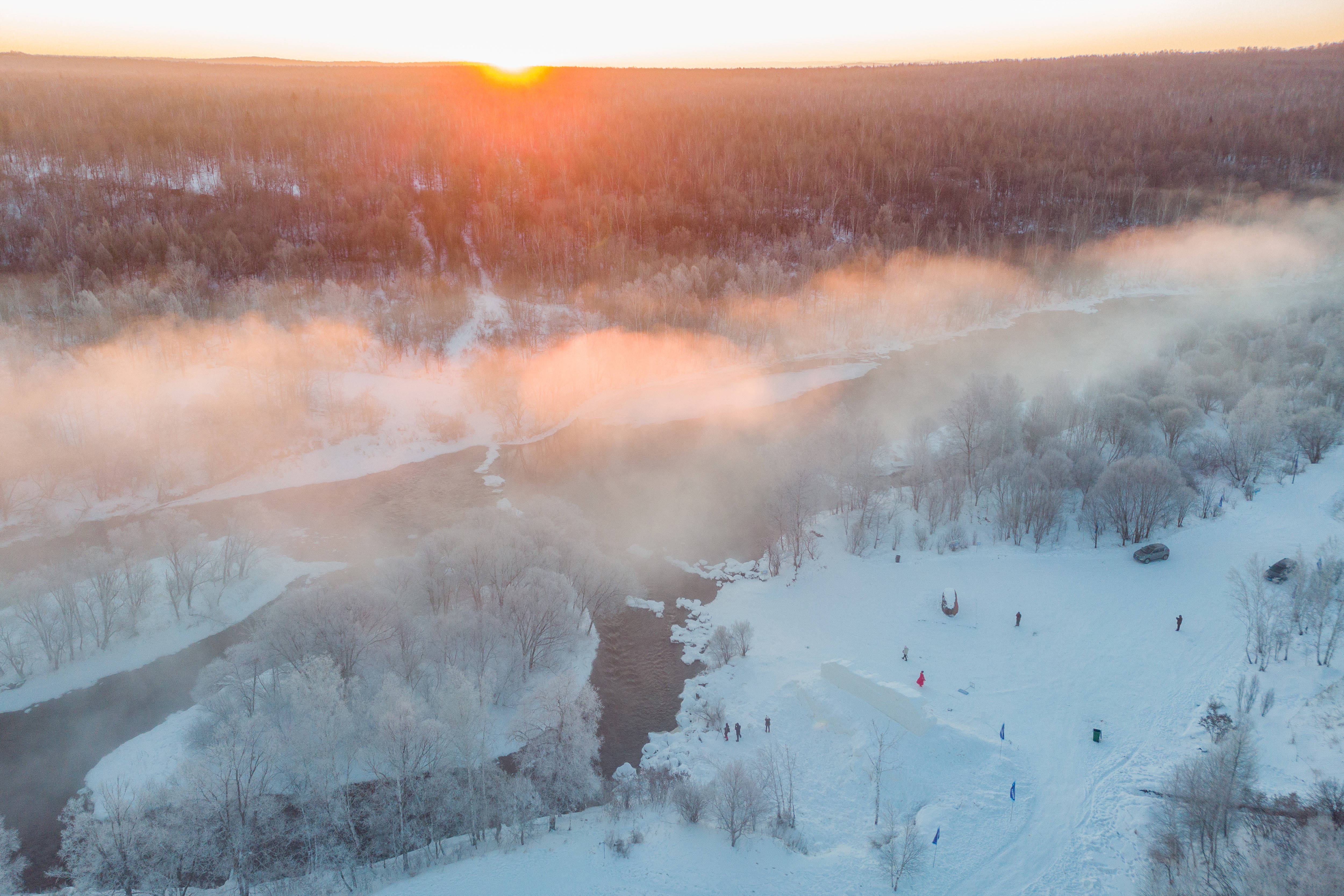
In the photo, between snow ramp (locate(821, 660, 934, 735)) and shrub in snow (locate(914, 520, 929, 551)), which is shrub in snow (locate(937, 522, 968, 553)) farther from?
snow ramp (locate(821, 660, 934, 735))

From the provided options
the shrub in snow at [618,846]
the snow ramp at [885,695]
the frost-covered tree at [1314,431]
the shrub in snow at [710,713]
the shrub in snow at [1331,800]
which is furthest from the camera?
the frost-covered tree at [1314,431]

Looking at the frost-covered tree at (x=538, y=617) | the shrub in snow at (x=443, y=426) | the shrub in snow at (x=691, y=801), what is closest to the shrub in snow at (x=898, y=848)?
the shrub in snow at (x=691, y=801)

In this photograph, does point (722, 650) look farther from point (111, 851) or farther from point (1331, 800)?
point (111, 851)

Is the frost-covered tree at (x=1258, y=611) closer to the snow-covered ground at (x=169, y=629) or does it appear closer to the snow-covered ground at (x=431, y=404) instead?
the snow-covered ground at (x=431, y=404)

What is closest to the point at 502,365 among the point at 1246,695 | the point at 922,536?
the point at 922,536

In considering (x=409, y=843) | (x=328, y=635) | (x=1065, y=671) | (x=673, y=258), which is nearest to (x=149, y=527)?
(x=328, y=635)

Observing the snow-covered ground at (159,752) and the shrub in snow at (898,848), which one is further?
the snow-covered ground at (159,752)
